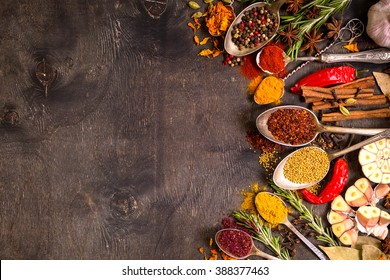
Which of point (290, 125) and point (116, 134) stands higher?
point (116, 134)

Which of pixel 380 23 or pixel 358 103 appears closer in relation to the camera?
pixel 380 23

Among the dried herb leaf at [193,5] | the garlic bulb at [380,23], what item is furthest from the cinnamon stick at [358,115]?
the dried herb leaf at [193,5]

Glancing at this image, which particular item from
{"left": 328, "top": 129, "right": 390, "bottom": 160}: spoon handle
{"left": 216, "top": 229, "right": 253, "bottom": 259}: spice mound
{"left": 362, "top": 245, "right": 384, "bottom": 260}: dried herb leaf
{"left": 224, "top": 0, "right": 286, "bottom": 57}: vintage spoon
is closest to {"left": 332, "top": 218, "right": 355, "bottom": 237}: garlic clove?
{"left": 362, "top": 245, "right": 384, "bottom": 260}: dried herb leaf

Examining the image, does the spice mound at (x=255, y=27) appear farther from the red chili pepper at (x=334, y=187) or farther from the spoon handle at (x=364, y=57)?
the red chili pepper at (x=334, y=187)

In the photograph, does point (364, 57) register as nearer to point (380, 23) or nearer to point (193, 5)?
point (380, 23)

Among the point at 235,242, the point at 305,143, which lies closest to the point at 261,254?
the point at 235,242

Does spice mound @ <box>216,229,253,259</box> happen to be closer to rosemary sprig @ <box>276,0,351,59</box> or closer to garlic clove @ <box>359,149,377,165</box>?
garlic clove @ <box>359,149,377,165</box>

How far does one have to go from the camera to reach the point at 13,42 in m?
2.40

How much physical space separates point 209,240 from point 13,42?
1567mm

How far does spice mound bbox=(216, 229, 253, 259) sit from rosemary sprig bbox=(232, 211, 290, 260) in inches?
2.1

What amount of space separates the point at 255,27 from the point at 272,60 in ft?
0.67

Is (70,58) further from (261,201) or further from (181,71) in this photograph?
(261,201)

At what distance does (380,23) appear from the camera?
90.0 inches

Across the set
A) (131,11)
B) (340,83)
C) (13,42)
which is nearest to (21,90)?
(13,42)
